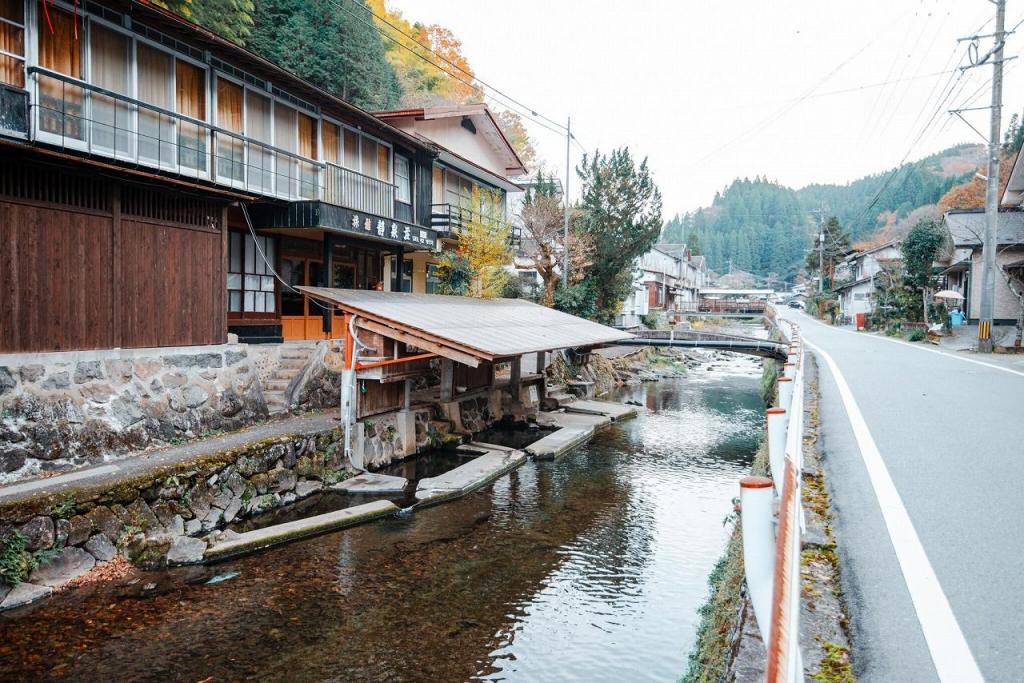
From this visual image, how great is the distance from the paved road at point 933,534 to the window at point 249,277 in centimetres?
1496

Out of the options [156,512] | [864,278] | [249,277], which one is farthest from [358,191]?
[864,278]

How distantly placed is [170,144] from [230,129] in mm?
2335

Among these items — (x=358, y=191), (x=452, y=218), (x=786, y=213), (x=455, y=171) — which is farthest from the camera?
(x=786, y=213)

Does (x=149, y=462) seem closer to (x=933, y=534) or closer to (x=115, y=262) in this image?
(x=115, y=262)

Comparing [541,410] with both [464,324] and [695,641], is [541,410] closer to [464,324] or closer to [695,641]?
[464,324]

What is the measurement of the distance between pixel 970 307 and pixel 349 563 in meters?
32.4

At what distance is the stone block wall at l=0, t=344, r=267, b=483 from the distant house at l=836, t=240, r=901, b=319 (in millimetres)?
48225

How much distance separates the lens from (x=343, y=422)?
44.9 ft

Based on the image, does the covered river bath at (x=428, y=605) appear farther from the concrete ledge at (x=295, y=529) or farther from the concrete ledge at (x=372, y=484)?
the concrete ledge at (x=372, y=484)

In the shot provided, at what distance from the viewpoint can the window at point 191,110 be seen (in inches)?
540

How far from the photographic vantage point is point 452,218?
24.3m

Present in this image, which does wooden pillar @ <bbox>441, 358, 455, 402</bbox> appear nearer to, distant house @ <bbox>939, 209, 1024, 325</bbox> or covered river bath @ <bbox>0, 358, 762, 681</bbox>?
covered river bath @ <bbox>0, 358, 762, 681</bbox>

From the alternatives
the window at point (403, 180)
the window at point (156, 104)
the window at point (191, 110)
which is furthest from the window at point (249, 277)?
the window at point (403, 180)

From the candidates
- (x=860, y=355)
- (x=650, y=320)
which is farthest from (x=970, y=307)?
(x=650, y=320)
